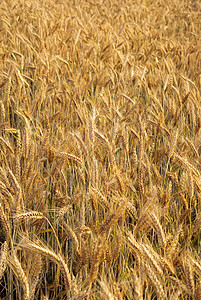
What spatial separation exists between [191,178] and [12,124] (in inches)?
48.6

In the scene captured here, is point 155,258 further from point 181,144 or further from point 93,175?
point 181,144

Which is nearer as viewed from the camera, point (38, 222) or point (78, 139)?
point (38, 222)

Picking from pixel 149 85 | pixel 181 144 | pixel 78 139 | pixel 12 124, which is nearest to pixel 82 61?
pixel 149 85

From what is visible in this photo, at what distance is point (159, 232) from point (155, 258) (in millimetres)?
86

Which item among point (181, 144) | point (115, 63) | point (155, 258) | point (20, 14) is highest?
point (20, 14)

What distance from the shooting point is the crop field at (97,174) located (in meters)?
0.91

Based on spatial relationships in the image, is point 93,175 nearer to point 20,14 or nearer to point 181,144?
point 181,144

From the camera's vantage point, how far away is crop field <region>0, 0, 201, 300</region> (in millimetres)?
909

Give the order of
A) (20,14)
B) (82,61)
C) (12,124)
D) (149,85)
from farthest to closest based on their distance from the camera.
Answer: (20,14) < (82,61) < (149,85) < (12,124)

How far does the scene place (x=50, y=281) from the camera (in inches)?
50.6

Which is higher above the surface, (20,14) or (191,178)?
(20,14)

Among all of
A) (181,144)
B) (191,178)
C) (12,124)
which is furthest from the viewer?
(12,124)

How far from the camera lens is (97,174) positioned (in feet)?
3.78

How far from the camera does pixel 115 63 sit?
2932 millimetres
